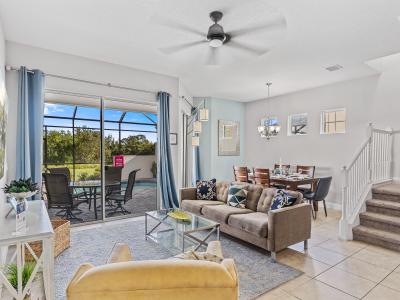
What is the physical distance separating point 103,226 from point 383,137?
5.29 meters

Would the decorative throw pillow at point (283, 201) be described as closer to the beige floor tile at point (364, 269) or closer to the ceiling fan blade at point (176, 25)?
the beige floor tile at point (364, 269)

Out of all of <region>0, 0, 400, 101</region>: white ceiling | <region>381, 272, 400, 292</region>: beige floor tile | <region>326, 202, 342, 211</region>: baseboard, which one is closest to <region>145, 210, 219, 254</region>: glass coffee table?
<region>381, 272, 400, 292</region>: beige floor tile

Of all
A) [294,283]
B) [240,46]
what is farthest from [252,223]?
[240,46]

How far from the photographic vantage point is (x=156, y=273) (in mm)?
988

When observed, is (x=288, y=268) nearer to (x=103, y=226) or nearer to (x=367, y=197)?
(x=367, y=197)

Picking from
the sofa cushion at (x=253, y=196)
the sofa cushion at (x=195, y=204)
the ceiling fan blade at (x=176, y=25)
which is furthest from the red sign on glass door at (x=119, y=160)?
the ceiling fan blade at (x=176, y=25)

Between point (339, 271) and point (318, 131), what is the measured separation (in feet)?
12.9

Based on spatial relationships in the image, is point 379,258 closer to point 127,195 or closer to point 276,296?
point 276,296

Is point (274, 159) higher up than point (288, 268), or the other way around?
point (274, 159)

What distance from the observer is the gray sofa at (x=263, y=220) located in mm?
2859

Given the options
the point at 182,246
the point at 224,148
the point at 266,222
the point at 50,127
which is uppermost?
the point at 50,127

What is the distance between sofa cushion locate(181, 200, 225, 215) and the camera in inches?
159

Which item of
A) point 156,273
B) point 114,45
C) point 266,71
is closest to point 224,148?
point 266,71

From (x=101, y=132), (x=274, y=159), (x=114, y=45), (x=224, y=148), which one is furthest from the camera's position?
(x=224, y=148)
